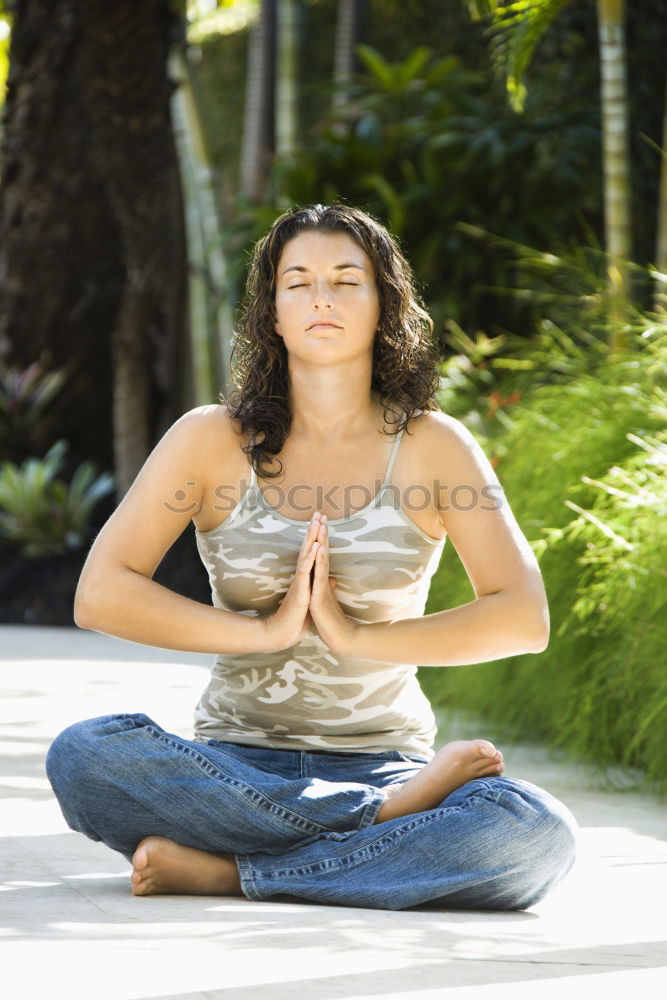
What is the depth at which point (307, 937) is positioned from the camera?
6.68ft

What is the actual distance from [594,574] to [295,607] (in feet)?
5.50

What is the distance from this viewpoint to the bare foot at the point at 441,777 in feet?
7.68

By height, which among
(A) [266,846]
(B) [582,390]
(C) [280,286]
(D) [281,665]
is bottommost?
(A) [266,846]

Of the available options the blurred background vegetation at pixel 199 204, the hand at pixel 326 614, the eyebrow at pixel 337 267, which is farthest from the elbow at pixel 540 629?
the blurred background vegetation at pixel 199 204

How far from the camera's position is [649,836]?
9.71 feet

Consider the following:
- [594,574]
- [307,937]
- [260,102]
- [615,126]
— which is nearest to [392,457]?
[307,937]

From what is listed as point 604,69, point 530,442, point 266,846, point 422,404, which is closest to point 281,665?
point 266,846

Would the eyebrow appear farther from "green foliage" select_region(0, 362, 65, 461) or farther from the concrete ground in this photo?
"green foliage" select_region(0, 362, 65, 461)

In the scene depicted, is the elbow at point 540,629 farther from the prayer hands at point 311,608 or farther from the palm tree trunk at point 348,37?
the palm tree trunk at point 348,37

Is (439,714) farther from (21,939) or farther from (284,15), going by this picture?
(284,15)

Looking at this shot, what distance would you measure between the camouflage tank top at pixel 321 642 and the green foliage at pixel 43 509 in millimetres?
5322

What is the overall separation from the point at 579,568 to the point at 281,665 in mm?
1571

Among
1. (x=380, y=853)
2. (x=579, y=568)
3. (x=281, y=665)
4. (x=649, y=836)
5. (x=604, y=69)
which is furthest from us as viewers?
(x=604, y=69)

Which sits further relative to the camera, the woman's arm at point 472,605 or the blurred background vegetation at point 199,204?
the blurred background vegetation at point 199,204
